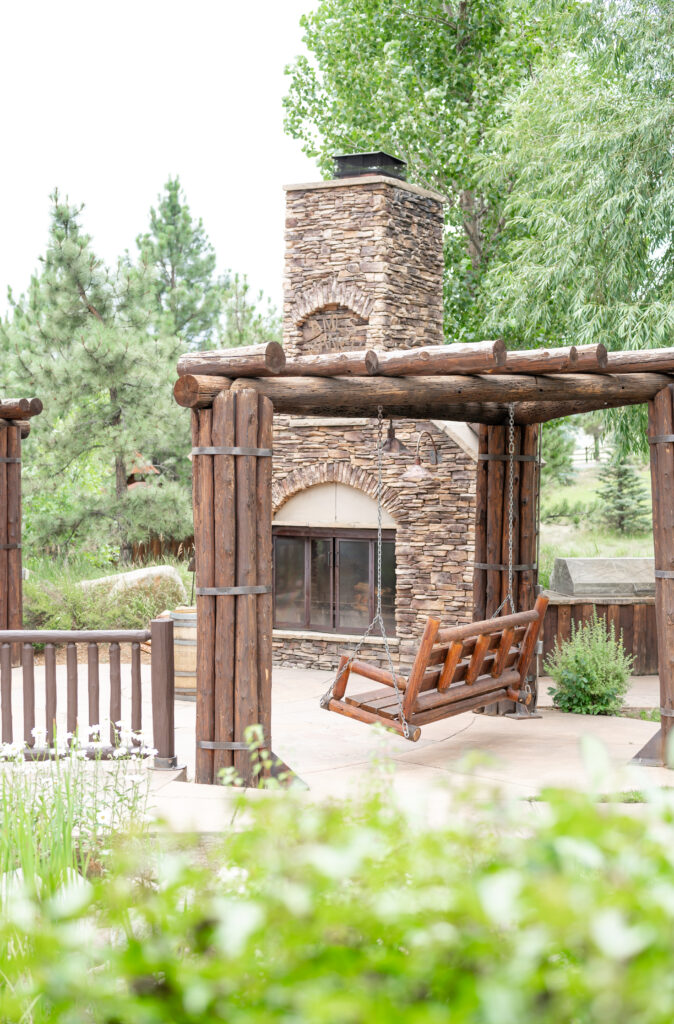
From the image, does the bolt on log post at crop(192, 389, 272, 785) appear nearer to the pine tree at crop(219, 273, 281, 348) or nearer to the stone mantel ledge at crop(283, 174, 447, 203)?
the stone mantel ledge at crop(283, 174, 447, 203)

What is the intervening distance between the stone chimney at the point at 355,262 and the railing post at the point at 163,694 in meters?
6.25

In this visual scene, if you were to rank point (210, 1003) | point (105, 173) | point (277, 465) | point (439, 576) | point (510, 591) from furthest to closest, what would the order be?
point (105, 173)
point (277, 465)
point (439, 576)
point (510, 591)
point (210, 1003)

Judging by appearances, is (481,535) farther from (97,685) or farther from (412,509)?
(97,685)

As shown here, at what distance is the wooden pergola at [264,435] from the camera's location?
5.93 m

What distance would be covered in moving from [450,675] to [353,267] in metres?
6.29

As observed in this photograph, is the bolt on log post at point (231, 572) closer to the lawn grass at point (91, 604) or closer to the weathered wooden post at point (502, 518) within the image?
the weathered wooden post at point (502, 518)

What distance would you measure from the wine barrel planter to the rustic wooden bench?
93.5 inches

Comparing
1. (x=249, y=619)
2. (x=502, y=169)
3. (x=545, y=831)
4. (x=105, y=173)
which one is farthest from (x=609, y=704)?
(x=105, y=173)

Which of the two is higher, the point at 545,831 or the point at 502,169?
the point at 502,169

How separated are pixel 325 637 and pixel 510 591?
3534mm

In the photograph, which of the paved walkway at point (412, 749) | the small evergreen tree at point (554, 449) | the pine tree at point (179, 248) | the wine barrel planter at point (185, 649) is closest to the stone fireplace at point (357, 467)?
the paved walkway at point (412, 749)

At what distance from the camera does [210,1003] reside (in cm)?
143

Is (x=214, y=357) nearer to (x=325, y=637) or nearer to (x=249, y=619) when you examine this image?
(x=249, y=619)

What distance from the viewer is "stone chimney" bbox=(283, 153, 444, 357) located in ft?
38.4
